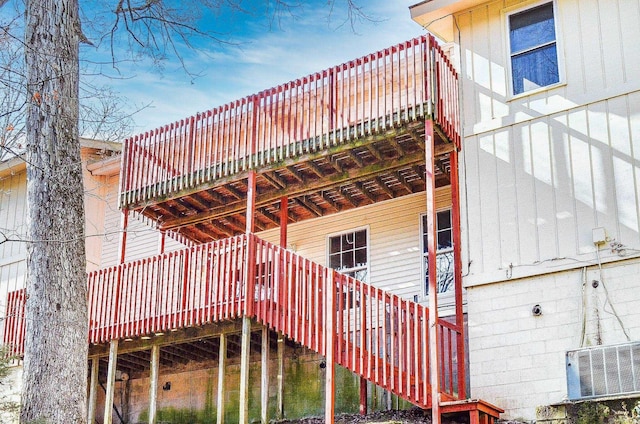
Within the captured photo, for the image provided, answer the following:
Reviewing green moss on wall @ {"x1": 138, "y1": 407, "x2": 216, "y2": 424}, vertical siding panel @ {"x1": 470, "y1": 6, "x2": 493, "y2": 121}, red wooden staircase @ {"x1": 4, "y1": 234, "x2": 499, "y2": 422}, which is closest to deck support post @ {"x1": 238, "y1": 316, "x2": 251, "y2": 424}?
red wooden staircase @ {"x1": 4, "y1": 234, "x2": 499, "y2": 422}

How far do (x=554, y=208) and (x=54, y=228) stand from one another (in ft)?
25.5

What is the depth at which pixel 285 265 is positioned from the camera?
50.9 feet

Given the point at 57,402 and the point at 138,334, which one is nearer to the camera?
the point at 57,402

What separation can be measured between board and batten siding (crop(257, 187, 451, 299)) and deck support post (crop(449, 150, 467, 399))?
1660mm

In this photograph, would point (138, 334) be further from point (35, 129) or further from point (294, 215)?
point (35, 129)

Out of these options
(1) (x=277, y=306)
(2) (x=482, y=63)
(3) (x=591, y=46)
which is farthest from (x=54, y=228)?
(3) (x=591, y=46)

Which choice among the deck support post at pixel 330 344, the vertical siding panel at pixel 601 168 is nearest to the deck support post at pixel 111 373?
the deck support post at pixel 330 344

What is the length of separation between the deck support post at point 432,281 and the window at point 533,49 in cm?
215

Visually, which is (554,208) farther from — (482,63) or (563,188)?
(482,63)

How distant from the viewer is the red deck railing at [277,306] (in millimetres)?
14172

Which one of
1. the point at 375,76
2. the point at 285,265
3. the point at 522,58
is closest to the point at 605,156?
the point at 522,58

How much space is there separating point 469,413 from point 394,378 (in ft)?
4.05

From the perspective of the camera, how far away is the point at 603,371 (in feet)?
43.6

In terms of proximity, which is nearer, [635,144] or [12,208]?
[635,144]
